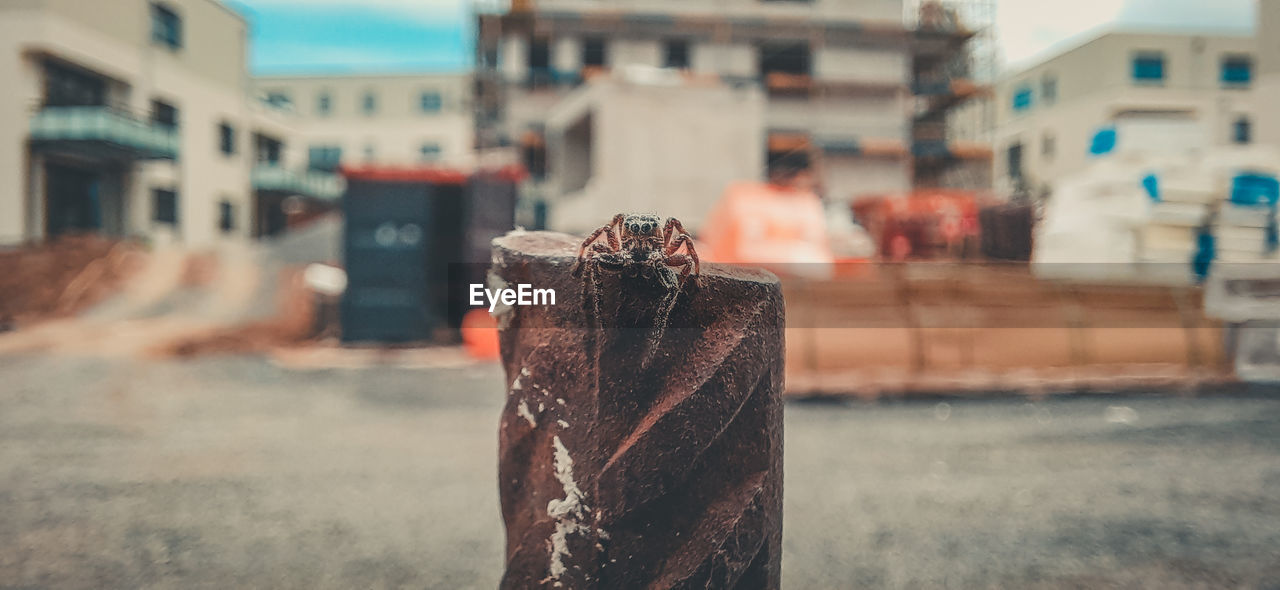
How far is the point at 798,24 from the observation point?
103ft

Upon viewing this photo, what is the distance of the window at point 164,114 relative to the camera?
1962cm

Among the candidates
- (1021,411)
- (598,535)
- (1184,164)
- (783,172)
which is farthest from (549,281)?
(783,172)

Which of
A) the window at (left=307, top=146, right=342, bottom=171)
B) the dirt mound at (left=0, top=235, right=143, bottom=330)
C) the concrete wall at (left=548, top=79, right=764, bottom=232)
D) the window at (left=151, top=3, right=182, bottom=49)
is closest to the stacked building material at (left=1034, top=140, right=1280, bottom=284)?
the concrete wall at (left=548, top=79, right=764, bottom=232)

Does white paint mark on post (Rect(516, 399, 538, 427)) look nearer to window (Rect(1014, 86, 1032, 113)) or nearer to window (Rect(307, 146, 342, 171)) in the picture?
window (Rect(1014, 86, 1032, 113))

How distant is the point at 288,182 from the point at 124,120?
1245 cm

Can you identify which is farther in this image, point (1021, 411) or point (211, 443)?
point (1021, 411)

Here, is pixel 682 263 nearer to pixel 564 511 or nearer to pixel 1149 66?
pixel 564 511

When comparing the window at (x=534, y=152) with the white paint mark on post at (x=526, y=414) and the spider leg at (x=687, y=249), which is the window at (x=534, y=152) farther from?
the spider leg at (x=687, y=249)

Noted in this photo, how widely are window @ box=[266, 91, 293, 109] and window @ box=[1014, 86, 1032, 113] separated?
1168 inches

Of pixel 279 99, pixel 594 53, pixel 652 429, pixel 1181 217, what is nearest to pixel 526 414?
pixel 652 429

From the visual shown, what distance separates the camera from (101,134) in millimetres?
17906

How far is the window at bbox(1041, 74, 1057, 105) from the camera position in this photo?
Result: 6.62 meters

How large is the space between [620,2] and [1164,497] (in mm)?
28838

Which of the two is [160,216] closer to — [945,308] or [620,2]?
[620,2]
